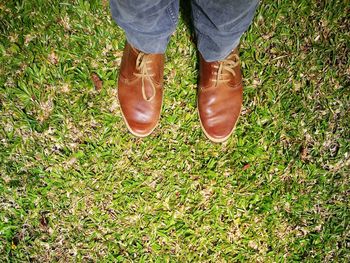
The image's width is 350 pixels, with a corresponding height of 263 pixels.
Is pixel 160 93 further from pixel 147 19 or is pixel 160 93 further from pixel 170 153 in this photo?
pixel 147 19

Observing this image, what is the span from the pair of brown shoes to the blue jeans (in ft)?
0.66

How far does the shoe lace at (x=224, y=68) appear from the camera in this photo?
225 cm

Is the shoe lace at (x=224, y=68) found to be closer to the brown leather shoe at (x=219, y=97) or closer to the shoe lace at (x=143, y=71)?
the brown leather shoe at (x=219, y=97)

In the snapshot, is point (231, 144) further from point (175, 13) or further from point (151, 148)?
point (175, 13)

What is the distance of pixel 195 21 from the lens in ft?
6.31

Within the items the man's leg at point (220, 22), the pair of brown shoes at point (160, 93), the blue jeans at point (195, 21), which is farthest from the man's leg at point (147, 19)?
the pair of brown shoes at point (160, 93)

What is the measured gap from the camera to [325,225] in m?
2.39

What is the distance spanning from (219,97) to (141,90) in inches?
19.5

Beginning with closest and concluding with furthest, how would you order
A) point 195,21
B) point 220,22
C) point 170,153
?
point 220,22, point 195,21, point 170,153

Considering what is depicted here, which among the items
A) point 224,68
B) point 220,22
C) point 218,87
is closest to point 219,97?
point 218,87

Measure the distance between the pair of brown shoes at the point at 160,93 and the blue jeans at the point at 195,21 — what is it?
20 cm

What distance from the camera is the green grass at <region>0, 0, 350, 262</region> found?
2328mm

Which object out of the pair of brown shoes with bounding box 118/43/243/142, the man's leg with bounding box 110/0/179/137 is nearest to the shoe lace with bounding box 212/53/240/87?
the pair of brown shoes with bounding box 118/43/243/142

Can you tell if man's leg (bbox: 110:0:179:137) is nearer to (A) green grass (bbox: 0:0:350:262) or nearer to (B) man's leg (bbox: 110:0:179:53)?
(B) man's leg (bbox: 110:0:179:53)
